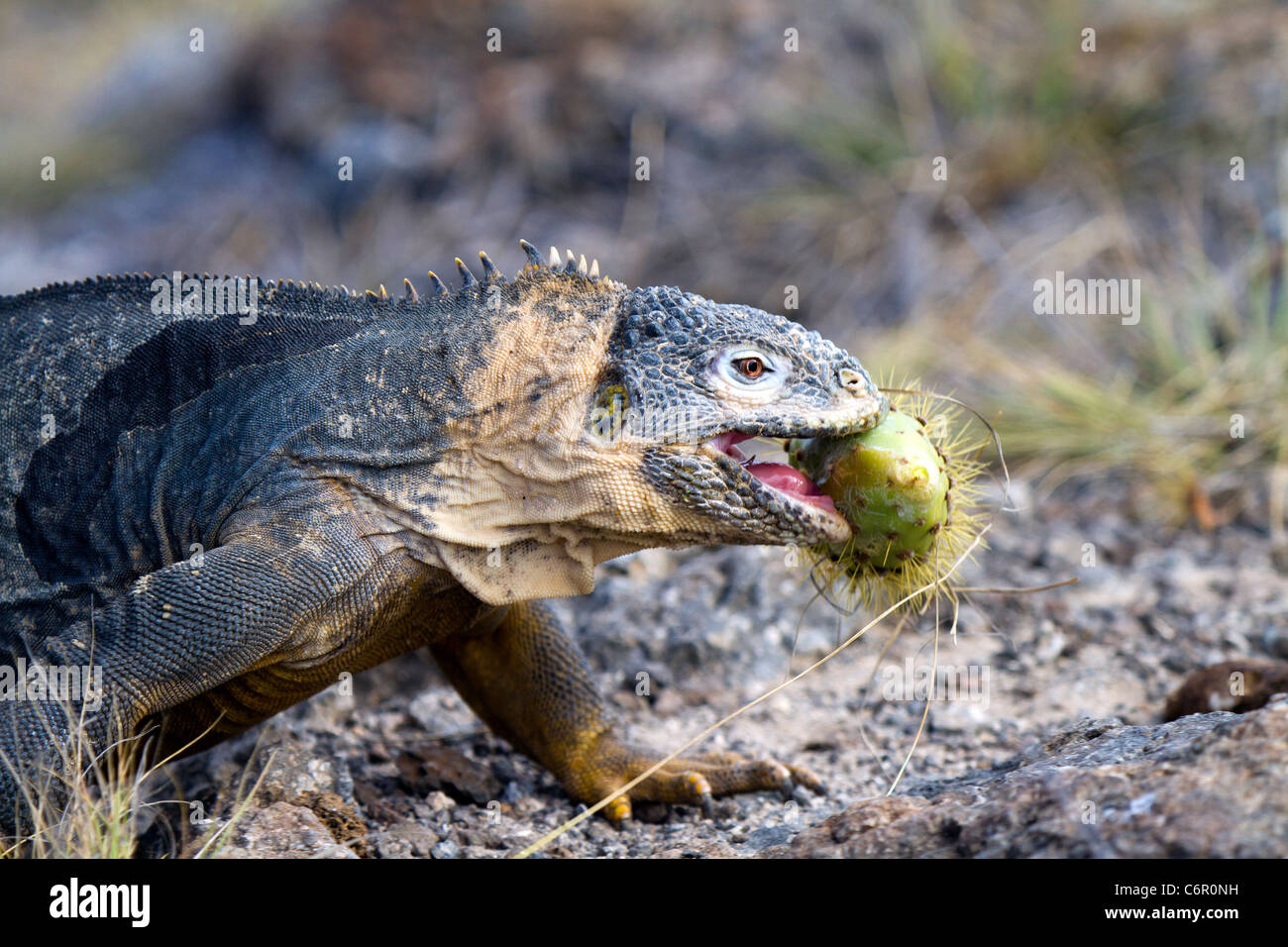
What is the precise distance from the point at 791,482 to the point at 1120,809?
60.9 inches

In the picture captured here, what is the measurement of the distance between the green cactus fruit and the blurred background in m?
4.10

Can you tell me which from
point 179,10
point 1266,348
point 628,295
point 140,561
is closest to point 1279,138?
point 1266,348

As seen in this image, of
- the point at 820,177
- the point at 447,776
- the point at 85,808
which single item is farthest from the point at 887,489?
the point at 820,177

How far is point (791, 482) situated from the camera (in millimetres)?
4223

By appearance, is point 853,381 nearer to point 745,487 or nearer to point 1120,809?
point 745,487

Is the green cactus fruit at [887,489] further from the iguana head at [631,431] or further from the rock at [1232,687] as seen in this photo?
the rock at [1232,687]

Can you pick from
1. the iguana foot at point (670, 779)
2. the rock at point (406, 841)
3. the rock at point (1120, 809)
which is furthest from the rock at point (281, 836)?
the rock at point (1120, 809)

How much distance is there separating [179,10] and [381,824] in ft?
63.2

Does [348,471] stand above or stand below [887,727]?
above

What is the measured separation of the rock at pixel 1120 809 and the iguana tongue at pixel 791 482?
0.99 metres

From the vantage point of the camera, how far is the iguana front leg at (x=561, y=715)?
4.88m

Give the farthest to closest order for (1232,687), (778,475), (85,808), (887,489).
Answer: (1232,687)
(778,475)
(887,489)
(85,808)

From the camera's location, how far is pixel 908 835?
3.37 metres

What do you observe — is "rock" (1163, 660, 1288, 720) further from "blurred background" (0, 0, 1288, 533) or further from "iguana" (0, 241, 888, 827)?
"blurred background" (0, 0, 1288, 533)
